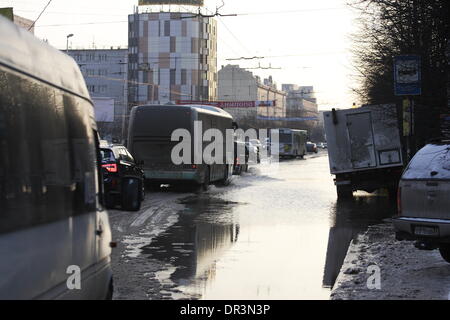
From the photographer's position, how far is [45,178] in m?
3.71

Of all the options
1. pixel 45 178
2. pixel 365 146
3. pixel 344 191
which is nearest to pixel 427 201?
pixel 45 178

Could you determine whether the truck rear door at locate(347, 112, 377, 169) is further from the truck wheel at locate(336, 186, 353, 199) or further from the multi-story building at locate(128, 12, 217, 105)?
the multi-story building at locate(128, 12, 217, 105)

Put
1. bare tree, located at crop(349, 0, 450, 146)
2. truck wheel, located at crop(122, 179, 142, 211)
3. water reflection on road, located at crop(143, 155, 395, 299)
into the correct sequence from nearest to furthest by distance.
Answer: truck wheel, located at crop(122, 179, 142, 211) < water reflection on road, located at crop(143, 155, 395, 299) < bare tree, located at crop(349, 0, 450, 146)

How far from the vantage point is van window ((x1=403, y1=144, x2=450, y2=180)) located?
31.3 ft

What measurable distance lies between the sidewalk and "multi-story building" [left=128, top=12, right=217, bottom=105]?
4504 inches

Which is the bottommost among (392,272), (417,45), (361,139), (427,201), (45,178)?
(392,272)

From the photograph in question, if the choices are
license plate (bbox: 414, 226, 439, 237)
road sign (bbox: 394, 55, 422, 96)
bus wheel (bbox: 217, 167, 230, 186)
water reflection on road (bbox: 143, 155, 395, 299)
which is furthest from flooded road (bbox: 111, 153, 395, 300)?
bus wheel (bbox: 217, 167, 230, 186)

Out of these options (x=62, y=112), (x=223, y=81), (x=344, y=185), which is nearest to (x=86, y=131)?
(x=62, y=112)

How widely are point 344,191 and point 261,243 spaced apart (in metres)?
10.5

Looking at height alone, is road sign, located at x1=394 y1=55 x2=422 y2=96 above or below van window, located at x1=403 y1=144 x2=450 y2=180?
above

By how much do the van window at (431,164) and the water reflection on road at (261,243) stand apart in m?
1.70

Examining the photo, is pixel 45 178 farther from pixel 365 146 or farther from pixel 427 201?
pixel 365 146

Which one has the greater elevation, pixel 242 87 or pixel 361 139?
pixel 242 87

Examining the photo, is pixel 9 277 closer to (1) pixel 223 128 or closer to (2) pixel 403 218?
(2) pixel 403 218
